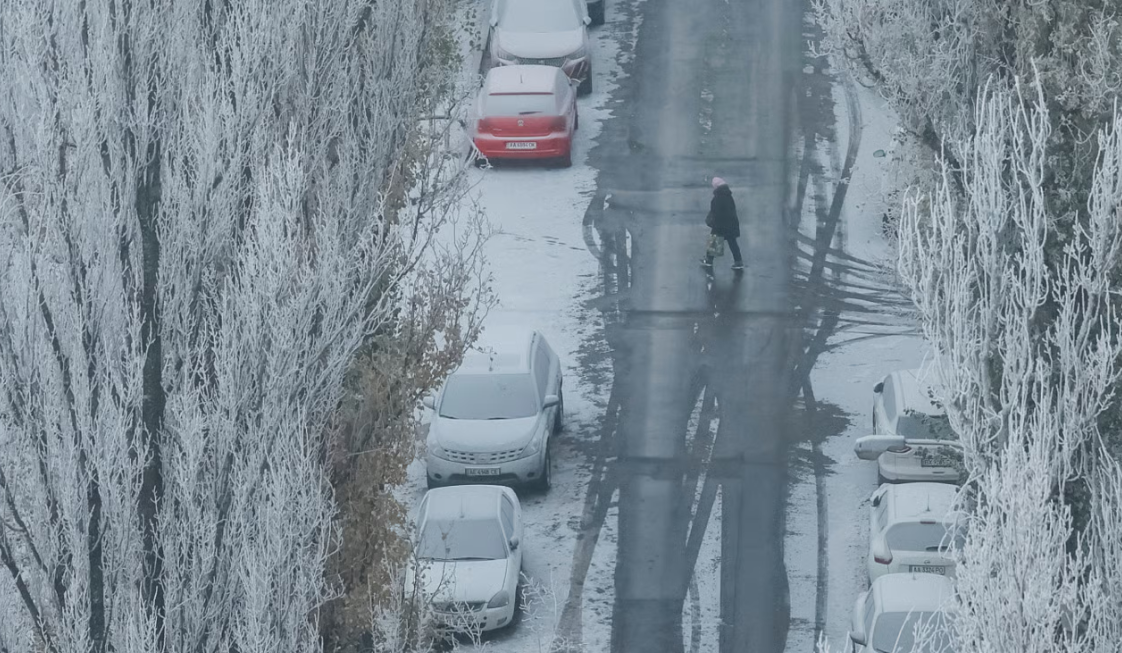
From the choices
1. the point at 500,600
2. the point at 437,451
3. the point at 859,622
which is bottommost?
the point at 500,600

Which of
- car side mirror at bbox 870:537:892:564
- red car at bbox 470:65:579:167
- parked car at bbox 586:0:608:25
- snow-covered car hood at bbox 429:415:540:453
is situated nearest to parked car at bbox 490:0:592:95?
parked car at bbox 586:0:608:25

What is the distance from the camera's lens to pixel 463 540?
65.4 feet

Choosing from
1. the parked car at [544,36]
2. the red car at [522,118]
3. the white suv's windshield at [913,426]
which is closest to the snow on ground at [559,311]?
the red car at [522,118]

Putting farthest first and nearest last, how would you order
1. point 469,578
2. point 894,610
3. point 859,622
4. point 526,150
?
point 526,150
point 469,578
point 859,622
point 894,610

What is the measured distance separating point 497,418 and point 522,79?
8.89 metres

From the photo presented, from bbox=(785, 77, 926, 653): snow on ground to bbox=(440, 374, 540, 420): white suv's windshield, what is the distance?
3.27 metres

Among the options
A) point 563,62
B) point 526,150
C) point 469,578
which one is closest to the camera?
point 469,578

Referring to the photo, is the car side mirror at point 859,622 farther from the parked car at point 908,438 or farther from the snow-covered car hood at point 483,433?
the snow-covered car hood at point 483,433

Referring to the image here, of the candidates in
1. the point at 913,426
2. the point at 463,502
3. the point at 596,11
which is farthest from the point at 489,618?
the point at 596,11

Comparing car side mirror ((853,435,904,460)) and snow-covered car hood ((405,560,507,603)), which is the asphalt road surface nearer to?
car side mirror ((853,435,904,460))

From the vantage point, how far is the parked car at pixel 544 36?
31.3 metres

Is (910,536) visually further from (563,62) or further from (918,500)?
(563,62)

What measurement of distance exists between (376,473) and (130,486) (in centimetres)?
328

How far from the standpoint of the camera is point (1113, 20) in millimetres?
14070
